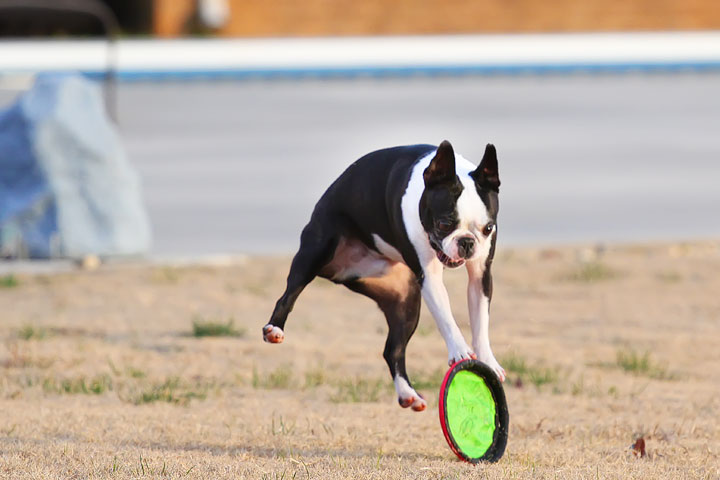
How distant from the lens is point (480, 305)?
4.28 m

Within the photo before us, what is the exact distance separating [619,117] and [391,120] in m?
2.47

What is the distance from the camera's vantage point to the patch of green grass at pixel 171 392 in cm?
584

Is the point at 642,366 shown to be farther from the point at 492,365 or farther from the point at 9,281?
the point at 9,281

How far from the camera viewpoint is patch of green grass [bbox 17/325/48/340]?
7367mm

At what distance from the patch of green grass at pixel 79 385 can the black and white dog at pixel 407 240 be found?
1869 mm

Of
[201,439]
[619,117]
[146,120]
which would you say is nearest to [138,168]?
[146,120]

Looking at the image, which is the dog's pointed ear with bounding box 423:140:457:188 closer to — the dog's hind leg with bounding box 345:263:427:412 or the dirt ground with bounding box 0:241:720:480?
the dog's hind leg with bounding box 345:263:427:412

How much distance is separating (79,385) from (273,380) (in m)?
0.90

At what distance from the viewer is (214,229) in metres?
11.8

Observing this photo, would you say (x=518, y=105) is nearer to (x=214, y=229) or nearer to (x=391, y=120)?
(x=391, y=120)

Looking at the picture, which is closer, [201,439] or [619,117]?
[201,439]

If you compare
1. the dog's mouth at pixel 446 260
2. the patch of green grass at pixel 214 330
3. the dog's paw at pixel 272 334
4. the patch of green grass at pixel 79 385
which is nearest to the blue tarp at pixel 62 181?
the patch of green grass at pixel 214 330

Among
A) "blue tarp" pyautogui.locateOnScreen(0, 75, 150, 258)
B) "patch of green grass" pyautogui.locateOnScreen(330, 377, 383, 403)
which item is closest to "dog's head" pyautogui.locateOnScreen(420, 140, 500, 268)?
"patch of green grass" pyautogui.locateOnScreen(330, 377, 383, 403)

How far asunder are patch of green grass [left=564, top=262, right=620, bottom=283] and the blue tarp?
3352 millimetres
